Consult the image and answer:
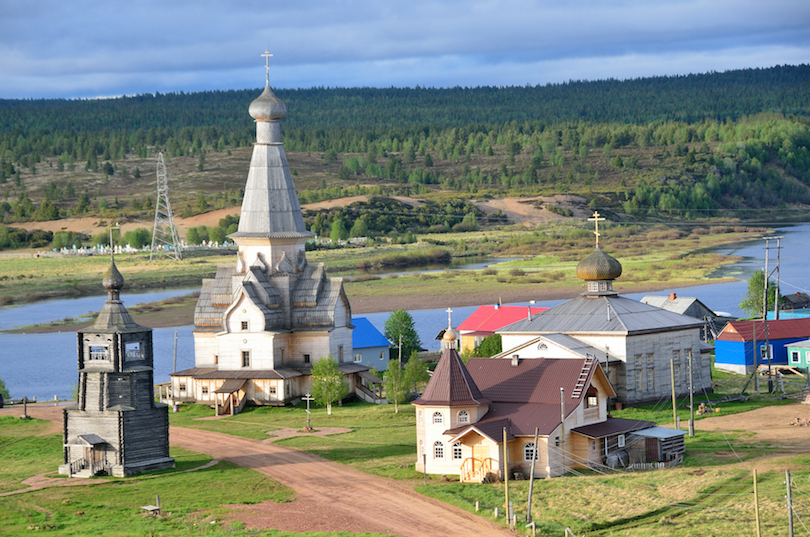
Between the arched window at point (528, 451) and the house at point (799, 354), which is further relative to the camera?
the house at point (799, 354)

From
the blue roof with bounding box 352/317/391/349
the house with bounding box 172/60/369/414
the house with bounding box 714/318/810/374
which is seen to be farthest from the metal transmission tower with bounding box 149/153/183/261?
the house with bounding box 714/318/810/374

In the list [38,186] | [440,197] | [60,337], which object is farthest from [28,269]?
[38,186]

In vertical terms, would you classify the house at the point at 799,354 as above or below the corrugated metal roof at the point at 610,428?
above

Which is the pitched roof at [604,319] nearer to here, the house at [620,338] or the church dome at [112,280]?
the house at [620,338]

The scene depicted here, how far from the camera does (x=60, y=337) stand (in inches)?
3127

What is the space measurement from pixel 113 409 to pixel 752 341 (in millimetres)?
32559

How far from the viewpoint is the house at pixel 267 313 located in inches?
2025

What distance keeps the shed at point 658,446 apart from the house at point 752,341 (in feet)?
71.4

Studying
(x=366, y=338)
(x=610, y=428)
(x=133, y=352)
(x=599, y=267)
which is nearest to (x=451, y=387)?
(x=610, y=428)

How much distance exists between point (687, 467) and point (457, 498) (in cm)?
744

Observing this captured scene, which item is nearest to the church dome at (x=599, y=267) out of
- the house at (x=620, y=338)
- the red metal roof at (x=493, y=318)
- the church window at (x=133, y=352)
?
the house at (x=620, y=338)

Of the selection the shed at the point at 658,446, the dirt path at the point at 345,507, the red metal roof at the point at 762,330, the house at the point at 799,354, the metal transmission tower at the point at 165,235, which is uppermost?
the metal transmission tower at the point at 165,235

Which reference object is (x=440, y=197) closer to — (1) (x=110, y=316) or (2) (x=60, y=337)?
(2) (x=60, y=337)

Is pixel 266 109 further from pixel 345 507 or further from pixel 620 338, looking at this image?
pixel 345 507
